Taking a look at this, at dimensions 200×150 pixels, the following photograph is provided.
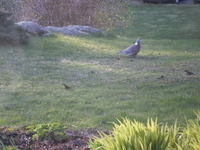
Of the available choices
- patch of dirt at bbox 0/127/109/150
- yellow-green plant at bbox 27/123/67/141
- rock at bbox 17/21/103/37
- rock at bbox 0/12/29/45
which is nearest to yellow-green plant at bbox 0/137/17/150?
patch of dirt at bbox 0/127/109/150

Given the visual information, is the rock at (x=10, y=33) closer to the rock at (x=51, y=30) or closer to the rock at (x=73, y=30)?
the rock at (x=51, y=30)

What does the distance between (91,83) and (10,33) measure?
14.8 feet

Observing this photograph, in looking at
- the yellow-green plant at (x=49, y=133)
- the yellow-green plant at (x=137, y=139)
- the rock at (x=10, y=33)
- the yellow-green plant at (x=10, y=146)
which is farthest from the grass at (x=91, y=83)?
the yellow-green plant at (x=137, y=139)

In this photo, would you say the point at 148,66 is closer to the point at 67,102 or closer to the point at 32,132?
the point at 67,102

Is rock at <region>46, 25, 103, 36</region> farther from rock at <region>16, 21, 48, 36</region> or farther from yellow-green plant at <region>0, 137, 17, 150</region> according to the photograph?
yellow-green plant at <region>0, 137, 17, 150</region>

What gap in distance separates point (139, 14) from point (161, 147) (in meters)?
21.3

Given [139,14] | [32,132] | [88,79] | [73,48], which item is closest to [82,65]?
[88,79]

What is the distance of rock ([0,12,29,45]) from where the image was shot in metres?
11.0

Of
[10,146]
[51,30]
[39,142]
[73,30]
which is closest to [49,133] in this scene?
[39,142]

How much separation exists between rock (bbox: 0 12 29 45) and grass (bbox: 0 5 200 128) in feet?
1.07

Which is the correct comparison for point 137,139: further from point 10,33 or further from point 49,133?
point 10,33

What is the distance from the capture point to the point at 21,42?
1127cm

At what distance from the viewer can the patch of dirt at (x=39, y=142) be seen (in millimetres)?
4250

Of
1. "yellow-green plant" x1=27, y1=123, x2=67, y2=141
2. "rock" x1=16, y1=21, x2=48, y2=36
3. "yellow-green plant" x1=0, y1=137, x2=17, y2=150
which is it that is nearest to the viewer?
"yellow-green plant" x1=0, y1=137, x2=17, y2=150
